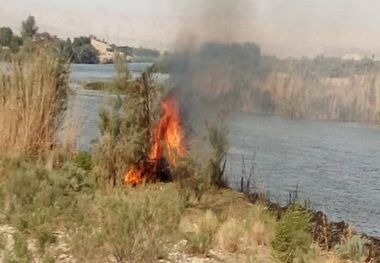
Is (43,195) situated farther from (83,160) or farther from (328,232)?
(328,232)

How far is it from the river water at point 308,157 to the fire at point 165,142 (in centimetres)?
97

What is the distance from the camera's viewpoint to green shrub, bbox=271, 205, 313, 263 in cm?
686

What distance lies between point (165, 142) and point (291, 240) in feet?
13.1

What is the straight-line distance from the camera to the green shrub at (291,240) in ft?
22.5

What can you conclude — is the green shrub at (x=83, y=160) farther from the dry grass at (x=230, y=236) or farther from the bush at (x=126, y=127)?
the dry grass at (x=230, y=236)

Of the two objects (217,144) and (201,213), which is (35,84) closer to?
(217,144)

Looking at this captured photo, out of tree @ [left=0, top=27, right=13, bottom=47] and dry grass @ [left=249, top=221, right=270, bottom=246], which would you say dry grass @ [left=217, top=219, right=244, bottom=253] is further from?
tree @ [left=0, top=27, right=13, bottom=47]

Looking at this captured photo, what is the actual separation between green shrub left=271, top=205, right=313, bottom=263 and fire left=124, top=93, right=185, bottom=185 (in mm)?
3295

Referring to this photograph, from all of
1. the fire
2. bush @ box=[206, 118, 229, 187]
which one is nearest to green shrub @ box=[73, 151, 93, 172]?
the fire

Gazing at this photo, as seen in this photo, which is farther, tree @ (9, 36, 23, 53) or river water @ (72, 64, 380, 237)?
tree @ (9, 36, 23, 53)

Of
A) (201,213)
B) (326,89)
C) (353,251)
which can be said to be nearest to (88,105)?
(201,213)

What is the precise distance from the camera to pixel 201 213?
9133 mm

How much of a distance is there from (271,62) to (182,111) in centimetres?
722

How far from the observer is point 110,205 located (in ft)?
24.7
